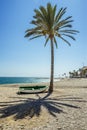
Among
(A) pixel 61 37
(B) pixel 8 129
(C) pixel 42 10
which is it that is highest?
(C) pixel 42 10

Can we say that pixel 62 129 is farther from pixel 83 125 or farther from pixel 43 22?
pixel 43 22

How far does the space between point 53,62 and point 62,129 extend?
19150 mm

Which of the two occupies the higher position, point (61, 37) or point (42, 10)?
point (42, 10)

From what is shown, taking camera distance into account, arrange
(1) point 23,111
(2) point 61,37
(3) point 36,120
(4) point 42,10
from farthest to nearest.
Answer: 1. (2) point 61,37
2. (4) point 42,10
3. (1) point 23,111
4. (3) point 36,120

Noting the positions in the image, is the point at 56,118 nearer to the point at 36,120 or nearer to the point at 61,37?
the point at 36,120

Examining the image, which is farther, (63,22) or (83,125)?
(63,22)

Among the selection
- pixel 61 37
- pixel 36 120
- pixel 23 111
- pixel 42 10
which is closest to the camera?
pixel 36 120

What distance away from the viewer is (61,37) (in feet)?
102

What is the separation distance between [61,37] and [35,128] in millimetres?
20883

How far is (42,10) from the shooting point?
28578 millimetres

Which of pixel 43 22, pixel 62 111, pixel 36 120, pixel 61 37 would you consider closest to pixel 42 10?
pixel 43 22

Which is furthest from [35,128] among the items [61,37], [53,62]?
[61,37]

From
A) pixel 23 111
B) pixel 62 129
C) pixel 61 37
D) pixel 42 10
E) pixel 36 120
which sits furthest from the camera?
pixel 61 37

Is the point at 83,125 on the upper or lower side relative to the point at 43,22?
lower
